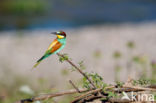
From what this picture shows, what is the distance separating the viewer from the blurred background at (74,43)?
14.3 ft

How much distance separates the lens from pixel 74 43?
8.09m

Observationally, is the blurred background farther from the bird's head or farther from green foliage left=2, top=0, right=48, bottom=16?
the bird's head

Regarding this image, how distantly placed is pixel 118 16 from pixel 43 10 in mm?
3774

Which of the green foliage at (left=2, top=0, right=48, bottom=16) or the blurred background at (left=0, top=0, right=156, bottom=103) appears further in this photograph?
the green foliage at (left=2, top=0, right=48, bottom=16)

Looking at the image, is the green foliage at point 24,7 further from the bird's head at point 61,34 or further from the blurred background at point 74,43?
the bird's head at point 61,34

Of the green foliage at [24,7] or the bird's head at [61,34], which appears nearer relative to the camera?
the bird's head at [61,34]

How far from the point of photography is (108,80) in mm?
5191

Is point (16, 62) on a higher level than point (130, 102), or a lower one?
lower

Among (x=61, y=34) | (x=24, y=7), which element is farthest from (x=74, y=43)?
(x=24, y=7)

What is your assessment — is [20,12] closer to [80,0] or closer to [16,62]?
[80,0]

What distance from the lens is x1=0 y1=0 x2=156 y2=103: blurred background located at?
4354 millimetres

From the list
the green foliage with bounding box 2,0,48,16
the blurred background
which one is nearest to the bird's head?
the blurred background

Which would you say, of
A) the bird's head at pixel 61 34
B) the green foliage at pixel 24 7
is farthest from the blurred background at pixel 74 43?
the bird's head at pixel 61 34

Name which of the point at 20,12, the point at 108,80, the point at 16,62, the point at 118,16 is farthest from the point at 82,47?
the point at 20,12
